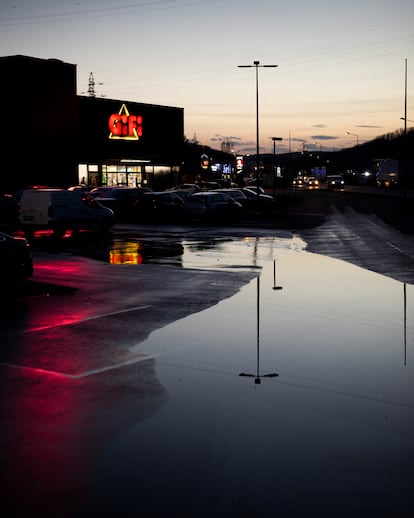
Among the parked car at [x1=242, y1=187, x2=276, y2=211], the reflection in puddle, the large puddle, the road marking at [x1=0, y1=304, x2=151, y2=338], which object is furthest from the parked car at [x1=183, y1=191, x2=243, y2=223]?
the large puddle

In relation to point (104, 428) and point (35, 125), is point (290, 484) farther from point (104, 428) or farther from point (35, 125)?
point (35, 125)

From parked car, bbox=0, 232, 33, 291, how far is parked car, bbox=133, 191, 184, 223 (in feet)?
81.6

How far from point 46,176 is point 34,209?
3267cm

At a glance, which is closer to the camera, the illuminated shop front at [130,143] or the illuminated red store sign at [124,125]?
the illuminated shop front at [130,143]

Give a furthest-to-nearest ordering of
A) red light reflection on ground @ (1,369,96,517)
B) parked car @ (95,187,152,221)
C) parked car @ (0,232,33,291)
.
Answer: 1. parked car @ (95,187,152,221)
2. parked car @ (0,232,33,291)
3. red light reflection on ground @ (1,369,96,517)

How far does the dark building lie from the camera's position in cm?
6019

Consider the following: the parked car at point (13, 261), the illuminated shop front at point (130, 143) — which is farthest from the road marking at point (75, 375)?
the illuminated shop front at point (130, 143)

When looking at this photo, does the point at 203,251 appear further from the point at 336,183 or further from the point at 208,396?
the point at 336,183

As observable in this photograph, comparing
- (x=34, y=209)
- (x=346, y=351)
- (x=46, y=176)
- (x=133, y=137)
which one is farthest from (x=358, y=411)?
(x=133, y=137)

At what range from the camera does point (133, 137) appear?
69750 mm

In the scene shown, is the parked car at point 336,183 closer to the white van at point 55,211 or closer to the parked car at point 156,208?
the parked car at point 156,208

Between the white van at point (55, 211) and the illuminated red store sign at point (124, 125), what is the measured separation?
38477mm

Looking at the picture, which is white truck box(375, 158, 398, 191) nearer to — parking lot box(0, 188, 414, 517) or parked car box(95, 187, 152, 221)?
parked car box(95, 187, 152, 221)

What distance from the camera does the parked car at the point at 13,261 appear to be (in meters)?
15.8
